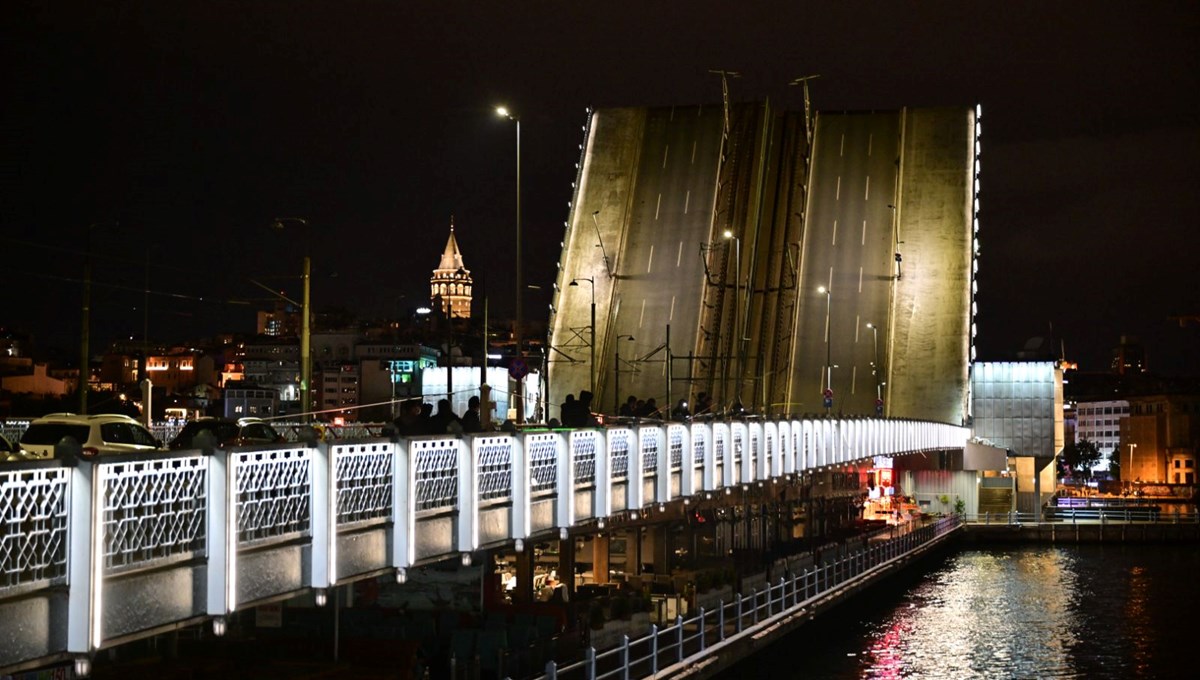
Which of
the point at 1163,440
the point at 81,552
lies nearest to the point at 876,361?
the point at 81,552

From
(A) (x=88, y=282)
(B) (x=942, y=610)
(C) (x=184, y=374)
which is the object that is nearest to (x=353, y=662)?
(A) (x=88, y=282)

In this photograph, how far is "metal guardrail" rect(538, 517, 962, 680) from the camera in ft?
63.8

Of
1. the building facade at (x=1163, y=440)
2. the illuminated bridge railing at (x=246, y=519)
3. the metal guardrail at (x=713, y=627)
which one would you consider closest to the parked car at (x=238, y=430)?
the metal guardrail at (x=713, y=627)

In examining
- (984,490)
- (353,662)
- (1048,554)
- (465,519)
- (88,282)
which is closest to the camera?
(465,519)

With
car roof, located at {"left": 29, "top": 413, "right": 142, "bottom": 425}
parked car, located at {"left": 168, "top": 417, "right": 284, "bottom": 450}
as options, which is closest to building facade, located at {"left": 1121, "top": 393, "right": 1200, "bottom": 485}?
parked car, located at {"left": 168, "top": 417, "right": 284, "bottom": 450}

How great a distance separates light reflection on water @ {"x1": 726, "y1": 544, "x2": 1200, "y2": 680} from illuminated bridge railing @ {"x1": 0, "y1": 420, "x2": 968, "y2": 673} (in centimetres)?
1174

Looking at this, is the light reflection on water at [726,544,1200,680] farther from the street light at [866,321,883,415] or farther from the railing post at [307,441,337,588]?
the railing post at [307,441,337,588]

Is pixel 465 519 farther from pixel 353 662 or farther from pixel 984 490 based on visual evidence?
pixel 984 490

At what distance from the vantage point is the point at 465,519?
13773 millimetres

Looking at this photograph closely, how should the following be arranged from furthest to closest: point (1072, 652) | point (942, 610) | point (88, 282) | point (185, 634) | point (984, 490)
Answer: point (984, 490)
point (942, 610)
point (1072, 652)
point (88, 282)
point (185, 634)

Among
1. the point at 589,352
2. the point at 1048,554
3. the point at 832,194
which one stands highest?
the point at 832,194

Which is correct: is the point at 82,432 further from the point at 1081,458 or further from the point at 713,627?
the point at 1081,458

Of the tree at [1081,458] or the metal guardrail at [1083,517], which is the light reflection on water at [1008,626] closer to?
the metal guardrail at [1083,517]

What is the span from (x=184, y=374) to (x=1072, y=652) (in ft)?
443
